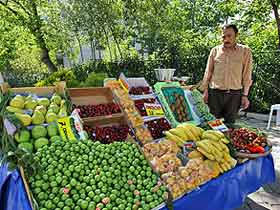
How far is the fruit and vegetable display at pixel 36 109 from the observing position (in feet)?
6.56

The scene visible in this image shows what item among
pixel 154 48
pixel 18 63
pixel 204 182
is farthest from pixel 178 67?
pixel 18 63

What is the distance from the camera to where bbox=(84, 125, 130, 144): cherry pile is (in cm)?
217

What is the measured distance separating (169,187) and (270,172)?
119 centimetres

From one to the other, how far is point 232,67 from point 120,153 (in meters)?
1.73

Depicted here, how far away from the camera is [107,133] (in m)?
2.23

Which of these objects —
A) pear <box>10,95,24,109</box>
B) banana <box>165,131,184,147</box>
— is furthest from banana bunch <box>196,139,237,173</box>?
pear <box>10,95,24,109</box>

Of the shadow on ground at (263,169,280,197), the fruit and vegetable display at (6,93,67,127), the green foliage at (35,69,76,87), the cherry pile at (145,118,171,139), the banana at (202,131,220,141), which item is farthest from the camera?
the green foliage at (35,69,76,87)

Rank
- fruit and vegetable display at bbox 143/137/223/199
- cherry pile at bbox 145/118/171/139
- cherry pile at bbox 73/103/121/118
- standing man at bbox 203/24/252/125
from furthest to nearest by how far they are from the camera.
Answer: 1. standing man at bbox 203/24/252/125
2. cherry pile at bbox 145/118/171/139
3. cherry pile at bbox 73/103/121/118
4. fruit and vegetable display at bbox 143/137/223/199

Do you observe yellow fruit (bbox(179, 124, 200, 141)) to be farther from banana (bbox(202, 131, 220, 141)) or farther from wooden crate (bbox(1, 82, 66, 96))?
wooden crate (bbox(1, 82, 66, 96))

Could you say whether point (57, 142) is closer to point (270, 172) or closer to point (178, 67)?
point (270, 172)

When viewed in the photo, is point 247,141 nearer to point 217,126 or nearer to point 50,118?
point 217,126

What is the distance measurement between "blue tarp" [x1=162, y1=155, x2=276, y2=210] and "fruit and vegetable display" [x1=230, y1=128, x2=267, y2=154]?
0.28ft

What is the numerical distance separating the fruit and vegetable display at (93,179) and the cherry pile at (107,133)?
0.33m

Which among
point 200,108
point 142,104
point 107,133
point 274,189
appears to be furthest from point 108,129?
point 274,189
